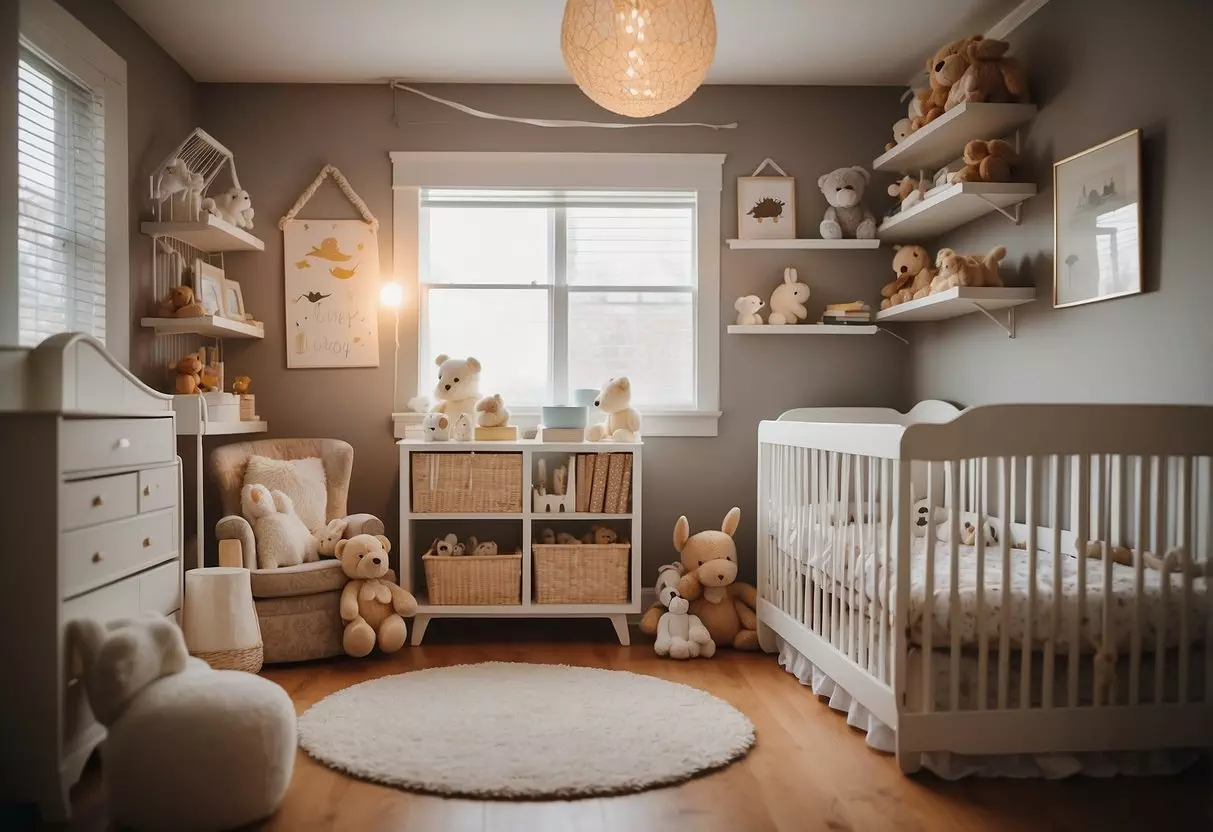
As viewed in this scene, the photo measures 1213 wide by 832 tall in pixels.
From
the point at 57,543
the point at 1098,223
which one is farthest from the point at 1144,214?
the point at 57,543

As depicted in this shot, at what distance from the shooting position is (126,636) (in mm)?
1850

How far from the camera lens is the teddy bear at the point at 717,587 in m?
3.38

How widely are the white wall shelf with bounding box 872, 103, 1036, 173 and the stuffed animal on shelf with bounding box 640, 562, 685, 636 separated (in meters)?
1.83

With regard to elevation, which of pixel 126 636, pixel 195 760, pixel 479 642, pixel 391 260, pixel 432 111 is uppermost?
pixel 432 111

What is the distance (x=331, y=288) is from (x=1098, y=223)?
287 cm

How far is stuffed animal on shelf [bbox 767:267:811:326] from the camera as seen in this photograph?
3797 millimetres

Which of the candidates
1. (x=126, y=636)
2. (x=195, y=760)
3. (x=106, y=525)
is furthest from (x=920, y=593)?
(x=106, y=525)

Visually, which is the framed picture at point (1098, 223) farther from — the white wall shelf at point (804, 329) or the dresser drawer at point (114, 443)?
the dresser drawer at point (114, 443)

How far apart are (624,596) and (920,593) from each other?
1506 millimetres

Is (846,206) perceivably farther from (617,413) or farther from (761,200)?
(617,413)

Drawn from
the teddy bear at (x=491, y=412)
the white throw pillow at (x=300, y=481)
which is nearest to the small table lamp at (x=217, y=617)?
the white throw pillow at (x=300, y=481)

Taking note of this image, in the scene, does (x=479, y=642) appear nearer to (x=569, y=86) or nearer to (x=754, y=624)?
(x=754, y=624)

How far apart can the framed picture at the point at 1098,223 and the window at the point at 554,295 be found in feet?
5.03

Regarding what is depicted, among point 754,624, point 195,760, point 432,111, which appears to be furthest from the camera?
point 432,111
